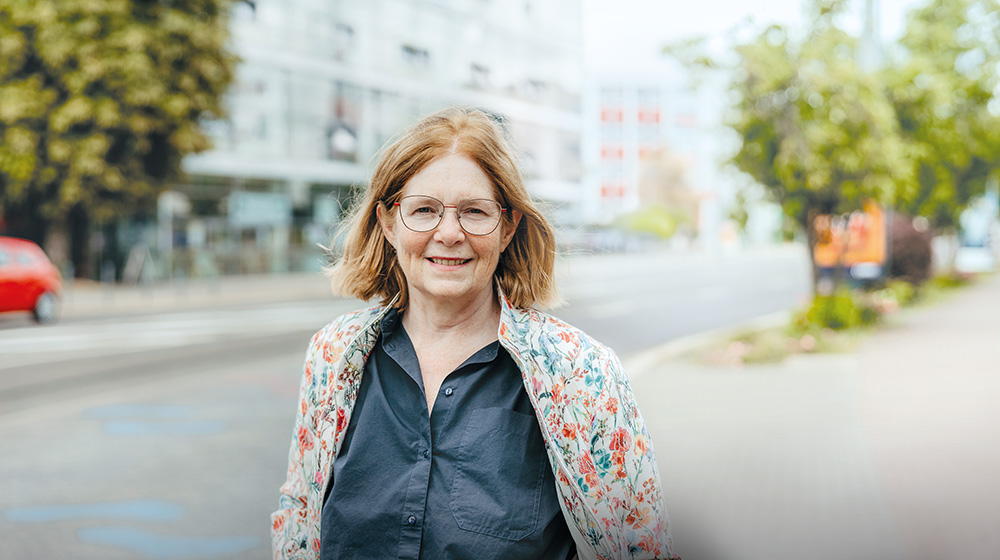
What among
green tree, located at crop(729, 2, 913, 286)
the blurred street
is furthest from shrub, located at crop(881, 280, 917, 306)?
green tree, located at crop(729, 2, 913, 286)

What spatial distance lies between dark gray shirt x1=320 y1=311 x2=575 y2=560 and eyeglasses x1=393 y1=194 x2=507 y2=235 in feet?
0.85

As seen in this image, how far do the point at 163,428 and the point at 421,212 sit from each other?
6436mm

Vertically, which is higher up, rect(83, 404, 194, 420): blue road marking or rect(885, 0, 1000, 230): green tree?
rect(885, 0, 1000, 230): green tree

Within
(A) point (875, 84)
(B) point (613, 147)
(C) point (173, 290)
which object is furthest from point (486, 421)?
(C) point (173, 290)

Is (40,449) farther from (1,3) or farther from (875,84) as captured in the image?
(1,3)

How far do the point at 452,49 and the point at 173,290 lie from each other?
1341cm

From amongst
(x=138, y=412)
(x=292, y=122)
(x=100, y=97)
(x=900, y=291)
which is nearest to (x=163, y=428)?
(x=138, y=412)

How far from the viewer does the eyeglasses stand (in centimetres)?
197

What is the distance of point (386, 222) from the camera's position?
84.8 inches

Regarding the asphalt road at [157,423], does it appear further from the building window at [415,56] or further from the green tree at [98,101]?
the green tree at [98,101]

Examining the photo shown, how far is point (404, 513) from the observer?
190 cm

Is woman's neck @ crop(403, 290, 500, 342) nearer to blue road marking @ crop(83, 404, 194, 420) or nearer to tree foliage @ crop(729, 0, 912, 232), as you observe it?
blue road marking @ crop(83, 404, 194, 420)

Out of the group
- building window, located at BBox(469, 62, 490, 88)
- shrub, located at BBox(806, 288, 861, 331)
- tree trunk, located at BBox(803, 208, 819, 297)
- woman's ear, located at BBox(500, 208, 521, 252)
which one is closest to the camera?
woman's ear, located at BBox(500, 208, 521, 252)

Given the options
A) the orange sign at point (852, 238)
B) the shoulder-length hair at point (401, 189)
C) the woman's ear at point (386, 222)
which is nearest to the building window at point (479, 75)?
the orange sign at point (852, 238)
